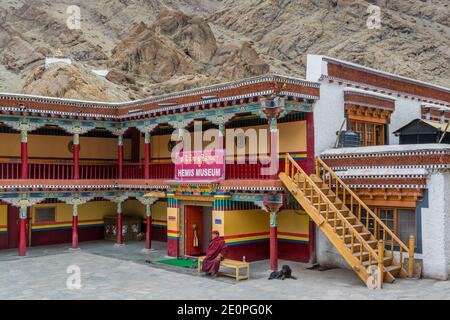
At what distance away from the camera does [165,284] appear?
15492 millimetres

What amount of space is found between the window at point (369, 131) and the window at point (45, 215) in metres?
14.5

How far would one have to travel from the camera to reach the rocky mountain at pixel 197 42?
5681 cm

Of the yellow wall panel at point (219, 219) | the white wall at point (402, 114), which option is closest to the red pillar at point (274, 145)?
the yellow wall panel at point (219, 219)

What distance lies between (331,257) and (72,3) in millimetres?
91019

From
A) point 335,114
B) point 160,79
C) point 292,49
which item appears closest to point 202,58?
point 160,79

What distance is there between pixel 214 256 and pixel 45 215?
11.4m

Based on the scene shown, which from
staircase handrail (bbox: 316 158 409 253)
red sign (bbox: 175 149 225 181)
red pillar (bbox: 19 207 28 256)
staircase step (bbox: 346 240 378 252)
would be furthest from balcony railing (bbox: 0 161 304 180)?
staircase step (bbox: 346 240 378 252)

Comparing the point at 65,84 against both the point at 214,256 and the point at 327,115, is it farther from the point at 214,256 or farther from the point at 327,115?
the point at 214,256

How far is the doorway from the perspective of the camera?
20.2 metres

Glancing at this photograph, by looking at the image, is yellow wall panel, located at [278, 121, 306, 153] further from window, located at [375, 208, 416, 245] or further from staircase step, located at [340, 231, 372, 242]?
staircase step, located at [340, 231, 372, 242]

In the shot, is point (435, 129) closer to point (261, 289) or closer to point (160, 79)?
point (261, 289)

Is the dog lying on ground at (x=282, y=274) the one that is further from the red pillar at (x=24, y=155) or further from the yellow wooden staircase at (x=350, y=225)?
the red pillar at (x=24, y=155)

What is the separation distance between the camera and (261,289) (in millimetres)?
14648

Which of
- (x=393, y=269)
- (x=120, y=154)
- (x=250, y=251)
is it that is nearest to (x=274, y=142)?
(x=250, y=251)
